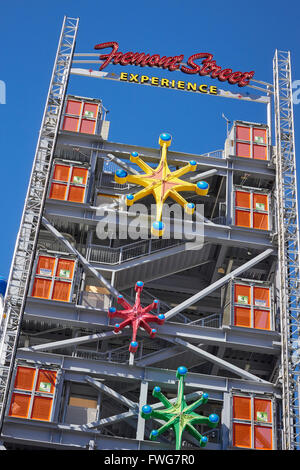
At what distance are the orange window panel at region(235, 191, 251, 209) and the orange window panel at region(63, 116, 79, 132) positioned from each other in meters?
11.8

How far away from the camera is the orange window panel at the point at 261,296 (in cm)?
4406

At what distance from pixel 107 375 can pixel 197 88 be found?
24.0m

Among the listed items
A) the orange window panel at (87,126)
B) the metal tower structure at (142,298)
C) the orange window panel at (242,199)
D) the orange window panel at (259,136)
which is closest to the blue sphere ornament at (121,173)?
the metal tower structure at (142,298)

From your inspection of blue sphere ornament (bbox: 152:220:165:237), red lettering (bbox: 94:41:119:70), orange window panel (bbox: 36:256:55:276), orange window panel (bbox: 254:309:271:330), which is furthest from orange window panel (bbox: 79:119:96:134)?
orange window panel (bbox: 254:309:271:330)

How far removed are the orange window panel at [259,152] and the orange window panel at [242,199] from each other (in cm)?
348

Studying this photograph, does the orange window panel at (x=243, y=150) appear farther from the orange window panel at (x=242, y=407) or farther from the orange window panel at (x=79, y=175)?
the orange window panel at (x=242, y=407)

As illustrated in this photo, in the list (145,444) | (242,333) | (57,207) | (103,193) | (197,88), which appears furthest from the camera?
(197,88)

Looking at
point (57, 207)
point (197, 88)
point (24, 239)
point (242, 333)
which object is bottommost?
point (242, 333)

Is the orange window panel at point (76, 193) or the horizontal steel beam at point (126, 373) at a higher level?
the orange window panel at point (76, 193)

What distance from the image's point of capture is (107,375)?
135ft

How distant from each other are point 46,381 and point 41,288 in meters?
5.61

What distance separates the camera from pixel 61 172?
47.8 metres
